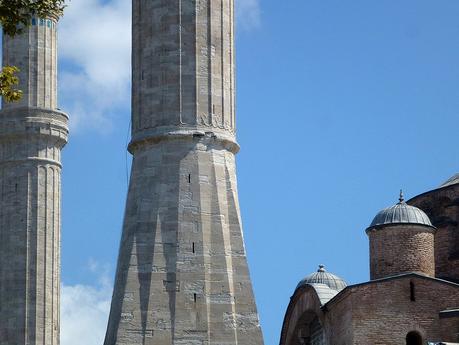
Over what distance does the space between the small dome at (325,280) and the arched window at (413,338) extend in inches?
156

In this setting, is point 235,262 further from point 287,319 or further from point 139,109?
point 287,319

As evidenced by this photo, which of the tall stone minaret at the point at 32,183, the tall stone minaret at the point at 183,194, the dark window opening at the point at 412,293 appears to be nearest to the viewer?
the tall stone minaret at the point at 183,194

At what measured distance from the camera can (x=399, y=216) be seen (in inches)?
1250

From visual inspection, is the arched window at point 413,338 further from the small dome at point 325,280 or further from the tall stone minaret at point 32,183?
the tall stone minaret at point 32,183

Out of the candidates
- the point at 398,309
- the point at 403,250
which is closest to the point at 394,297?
the point at 398,309

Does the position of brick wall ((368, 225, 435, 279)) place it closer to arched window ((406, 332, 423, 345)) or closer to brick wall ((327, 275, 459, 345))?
brick wall ((327, 275, 459, 345))

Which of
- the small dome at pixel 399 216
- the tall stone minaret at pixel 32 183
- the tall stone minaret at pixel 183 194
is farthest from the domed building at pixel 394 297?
the tall stone minaret at pixel 32 183

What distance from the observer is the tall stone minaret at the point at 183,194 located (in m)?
26.2

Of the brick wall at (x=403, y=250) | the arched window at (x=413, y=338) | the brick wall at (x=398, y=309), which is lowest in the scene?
the arched window at (x=413, y=338)

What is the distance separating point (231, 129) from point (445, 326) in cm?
655

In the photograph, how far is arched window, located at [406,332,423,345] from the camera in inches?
1204

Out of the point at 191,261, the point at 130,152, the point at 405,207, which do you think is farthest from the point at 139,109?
the point at 405,207

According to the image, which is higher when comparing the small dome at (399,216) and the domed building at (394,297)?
the small dome at (399,216)

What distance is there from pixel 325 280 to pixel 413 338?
452 cm
